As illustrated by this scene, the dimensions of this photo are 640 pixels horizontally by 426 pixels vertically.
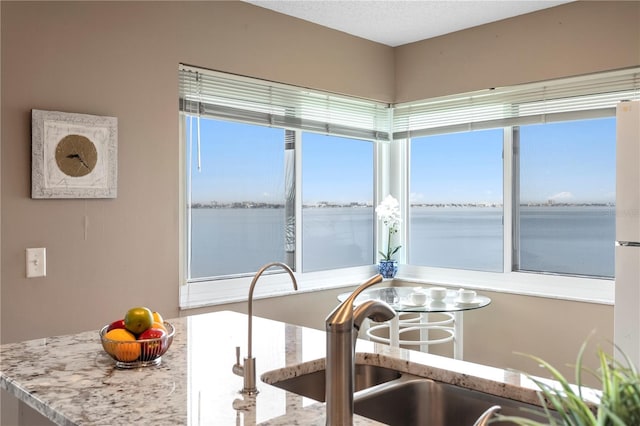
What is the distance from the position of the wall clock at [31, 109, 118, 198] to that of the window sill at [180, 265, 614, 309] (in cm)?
76

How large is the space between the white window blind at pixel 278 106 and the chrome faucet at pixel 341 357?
7.49 ft

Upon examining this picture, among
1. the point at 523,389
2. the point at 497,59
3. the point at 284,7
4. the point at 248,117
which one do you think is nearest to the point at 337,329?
the point at 523,389

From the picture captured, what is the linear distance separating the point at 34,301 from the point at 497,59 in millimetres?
2913

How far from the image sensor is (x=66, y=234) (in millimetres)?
2549

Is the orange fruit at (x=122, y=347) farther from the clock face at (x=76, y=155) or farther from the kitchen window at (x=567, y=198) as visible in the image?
the kitchen window at (x=567, y=198)

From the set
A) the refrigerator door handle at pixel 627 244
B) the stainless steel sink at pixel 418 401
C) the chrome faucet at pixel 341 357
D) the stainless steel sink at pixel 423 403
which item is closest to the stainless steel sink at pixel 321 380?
the stainless steel sink at pixel 418 401

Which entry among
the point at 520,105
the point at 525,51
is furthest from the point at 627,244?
the point at 525,51

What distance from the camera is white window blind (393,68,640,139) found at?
3.21 meters

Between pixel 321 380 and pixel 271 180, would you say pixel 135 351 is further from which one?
pixel 271 180

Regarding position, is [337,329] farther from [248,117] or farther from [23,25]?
[248,117]

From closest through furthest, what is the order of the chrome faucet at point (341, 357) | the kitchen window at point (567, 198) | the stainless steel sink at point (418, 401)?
1. the chrome faucet at point (341, 357)
2. the stainless steel sink at point (418, 401)
3. the kitchen window at point (567, 198)

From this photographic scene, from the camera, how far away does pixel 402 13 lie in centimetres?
345

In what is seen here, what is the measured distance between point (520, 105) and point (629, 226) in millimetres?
1366

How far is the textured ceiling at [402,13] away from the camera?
329cm
